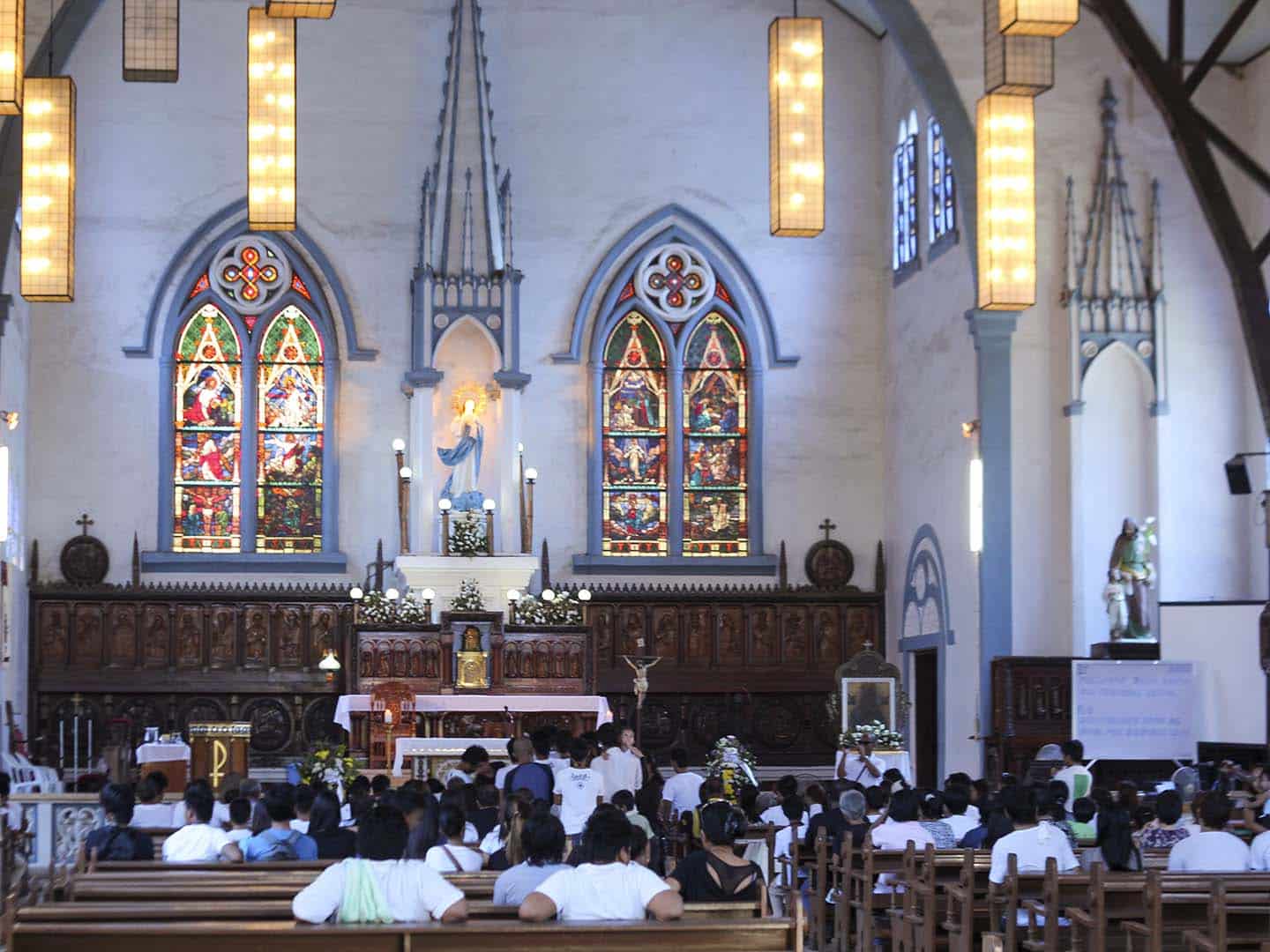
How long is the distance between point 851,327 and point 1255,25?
287 inches

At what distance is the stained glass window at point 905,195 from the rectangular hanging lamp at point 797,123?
1236cm

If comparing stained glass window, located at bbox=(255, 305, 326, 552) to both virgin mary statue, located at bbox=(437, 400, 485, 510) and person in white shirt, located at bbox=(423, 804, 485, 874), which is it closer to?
virgin mary statue, located at bbox=(437, 400, 485, 510)

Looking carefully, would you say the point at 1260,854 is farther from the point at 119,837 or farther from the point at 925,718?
the point at 925,718

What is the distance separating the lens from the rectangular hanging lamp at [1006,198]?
1417 centimetres

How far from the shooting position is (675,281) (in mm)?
27891

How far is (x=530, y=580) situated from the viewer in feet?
86.5

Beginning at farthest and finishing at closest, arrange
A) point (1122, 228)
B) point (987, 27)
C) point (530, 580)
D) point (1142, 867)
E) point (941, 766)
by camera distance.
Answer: point (530, 580) < point (941, 766) < point (1122, 228) < point (987, 27) < point (1142, 867)

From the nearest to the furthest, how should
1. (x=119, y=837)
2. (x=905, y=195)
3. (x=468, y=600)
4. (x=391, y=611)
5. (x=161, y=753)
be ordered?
(x=119, y=837) → (x=161, y=753) → (x=468, y=600) → (x=391, y=611) → (x=905, y=195)

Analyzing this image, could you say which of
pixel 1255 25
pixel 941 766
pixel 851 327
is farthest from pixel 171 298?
pixel 1255 25

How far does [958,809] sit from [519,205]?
52.2 feet

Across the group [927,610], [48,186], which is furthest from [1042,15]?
[927,610]

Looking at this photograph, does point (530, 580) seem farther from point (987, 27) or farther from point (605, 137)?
point (987, 27)

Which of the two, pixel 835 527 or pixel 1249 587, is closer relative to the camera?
pixel 1249 587

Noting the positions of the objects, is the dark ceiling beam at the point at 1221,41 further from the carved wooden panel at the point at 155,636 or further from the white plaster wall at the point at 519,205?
the carved wooden panel at the point at 155,636
